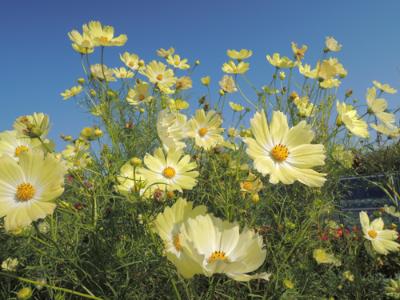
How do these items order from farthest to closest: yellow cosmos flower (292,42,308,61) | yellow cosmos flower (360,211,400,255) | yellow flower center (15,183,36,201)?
yellow cosmos flower (292,42,308,61), yellow cosmos flower (360,211,400,255), yellow flower center (15,183,36,201)

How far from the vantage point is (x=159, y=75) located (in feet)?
7.47

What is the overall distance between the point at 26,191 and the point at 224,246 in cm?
42

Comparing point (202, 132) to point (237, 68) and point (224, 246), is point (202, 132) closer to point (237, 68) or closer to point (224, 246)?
point (237, 68)

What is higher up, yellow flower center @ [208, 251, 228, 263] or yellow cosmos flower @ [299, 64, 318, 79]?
yellow cosmos flower @ [299, 64, 318, 79]

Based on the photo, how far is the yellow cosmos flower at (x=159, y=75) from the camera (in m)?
2.22

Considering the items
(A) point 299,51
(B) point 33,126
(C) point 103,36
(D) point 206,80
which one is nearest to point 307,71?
(A) point 299,51

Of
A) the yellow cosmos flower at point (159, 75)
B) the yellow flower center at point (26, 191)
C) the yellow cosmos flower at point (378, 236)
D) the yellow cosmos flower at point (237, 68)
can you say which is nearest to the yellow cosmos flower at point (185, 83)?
the yellow cosmos flower at point (159, 75)

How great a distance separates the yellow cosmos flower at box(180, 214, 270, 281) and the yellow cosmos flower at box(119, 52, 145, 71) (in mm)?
1843

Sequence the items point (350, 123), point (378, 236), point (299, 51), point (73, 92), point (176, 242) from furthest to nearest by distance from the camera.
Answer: point (73, 92) → point (299, 51) → point (378, 236) → point (350, 123) → point (176, 242)

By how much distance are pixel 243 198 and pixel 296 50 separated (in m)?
1.11

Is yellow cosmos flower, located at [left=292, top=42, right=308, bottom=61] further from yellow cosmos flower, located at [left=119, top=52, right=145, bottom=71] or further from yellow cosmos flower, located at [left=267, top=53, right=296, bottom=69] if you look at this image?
yellow cosmos flower, located at [left=119, top=52, right=145, bottom=71]

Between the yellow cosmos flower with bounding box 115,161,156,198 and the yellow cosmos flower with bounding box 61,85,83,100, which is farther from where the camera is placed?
the yellow cosmos flower with bounding box 61,85,83,100

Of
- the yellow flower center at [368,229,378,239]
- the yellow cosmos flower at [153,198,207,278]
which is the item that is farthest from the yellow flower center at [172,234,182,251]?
the yellow flower center at [368,229,378,239]

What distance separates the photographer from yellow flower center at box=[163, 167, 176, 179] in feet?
4.10
